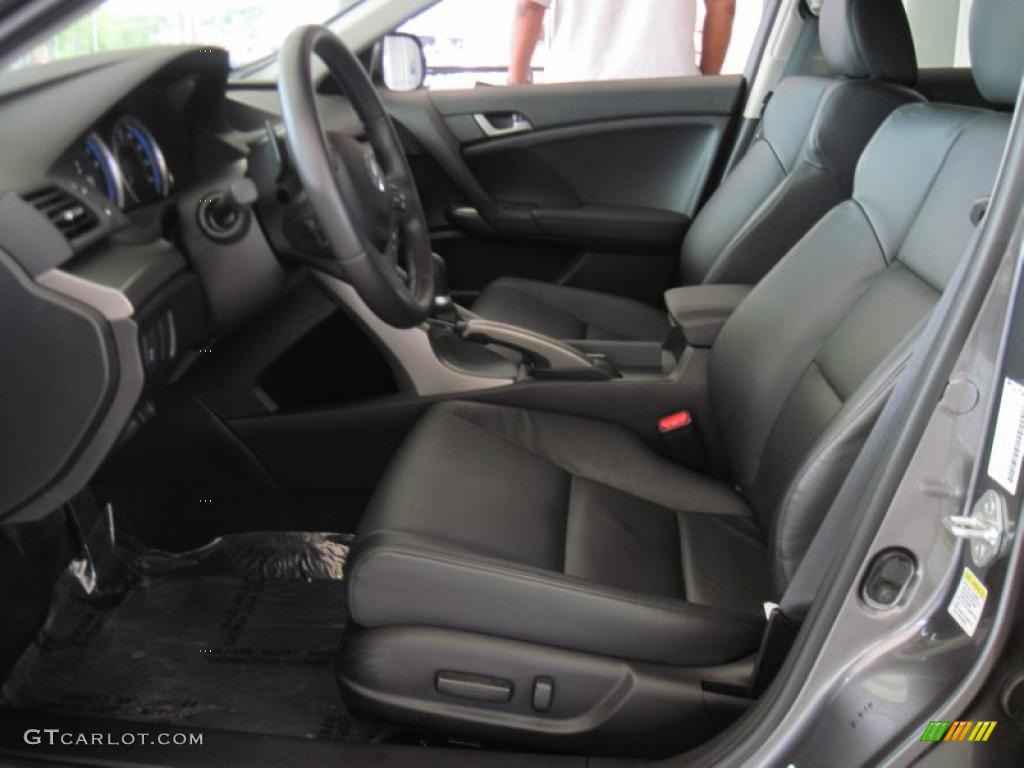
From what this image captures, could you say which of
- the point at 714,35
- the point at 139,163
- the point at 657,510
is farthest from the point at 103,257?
the point at 714,35

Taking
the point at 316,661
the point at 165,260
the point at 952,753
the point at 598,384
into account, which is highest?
the point at 165,260

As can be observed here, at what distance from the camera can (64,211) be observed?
1188 millimetres

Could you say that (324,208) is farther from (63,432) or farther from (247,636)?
(247,636)

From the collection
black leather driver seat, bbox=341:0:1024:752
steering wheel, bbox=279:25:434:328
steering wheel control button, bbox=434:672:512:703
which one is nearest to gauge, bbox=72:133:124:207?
steering wheel, bbox=279:25:434:328

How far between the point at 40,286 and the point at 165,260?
273mm

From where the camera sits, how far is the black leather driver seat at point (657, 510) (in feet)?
3.58

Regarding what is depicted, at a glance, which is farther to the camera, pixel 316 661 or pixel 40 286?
pixel 316 661

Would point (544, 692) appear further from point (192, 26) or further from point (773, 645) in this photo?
point (192, 26)

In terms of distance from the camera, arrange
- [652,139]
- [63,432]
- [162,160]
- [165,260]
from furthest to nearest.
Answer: [652,139]
[162,160]
[165,260]
[63,432]

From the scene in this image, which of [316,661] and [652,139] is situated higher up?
[652,139]

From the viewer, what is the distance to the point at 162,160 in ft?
5.05

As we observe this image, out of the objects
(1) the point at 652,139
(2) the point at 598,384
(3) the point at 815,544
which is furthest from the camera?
(1) the point at 652,139

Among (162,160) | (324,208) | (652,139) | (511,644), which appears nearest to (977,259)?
Answer: (511,644)

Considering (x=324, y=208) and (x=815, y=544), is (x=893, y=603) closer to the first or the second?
(x=815, y=544)
